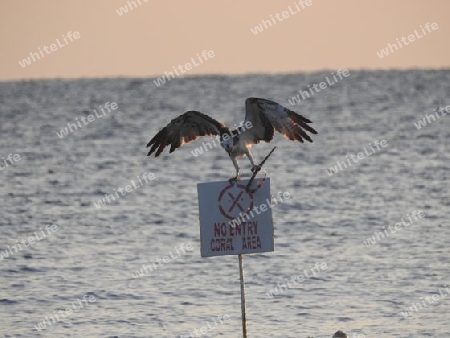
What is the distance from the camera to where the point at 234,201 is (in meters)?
15.3

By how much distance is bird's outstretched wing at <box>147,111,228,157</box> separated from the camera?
17.0 metres

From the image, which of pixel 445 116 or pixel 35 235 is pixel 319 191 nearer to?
pixel 35 235

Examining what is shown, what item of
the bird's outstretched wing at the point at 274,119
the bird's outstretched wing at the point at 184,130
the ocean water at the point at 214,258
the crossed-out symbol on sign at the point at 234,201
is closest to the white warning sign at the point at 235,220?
the crossed-out symbol on sign at the point at 234,201

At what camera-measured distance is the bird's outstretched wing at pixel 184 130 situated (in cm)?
1698

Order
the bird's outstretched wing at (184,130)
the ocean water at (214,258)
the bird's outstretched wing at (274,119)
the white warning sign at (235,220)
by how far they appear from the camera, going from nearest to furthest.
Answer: the white warning sign at (235,220), the bird's outstretched wing at (274,119), the bird's outstretched wing at (184,130), the ocean water at (214,258)

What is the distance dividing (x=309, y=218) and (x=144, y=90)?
298 feet

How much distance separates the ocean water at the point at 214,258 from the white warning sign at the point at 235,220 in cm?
452

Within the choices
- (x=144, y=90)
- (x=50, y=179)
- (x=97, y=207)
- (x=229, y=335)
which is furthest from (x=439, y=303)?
(x=144, y=90)

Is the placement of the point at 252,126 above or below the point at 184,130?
below

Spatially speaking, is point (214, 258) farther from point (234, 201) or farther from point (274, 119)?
point (234, 201)

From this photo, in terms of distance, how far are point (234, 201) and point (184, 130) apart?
2.24 metres

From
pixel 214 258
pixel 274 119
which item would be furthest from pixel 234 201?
pixel 214 258

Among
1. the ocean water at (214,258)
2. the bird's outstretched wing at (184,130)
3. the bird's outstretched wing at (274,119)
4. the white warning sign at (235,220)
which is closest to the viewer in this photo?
the white warning sign at (235,220)

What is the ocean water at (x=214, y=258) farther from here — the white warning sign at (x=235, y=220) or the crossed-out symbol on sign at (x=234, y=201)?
the crossed-out symbol on sign at (x=234, y=201)
